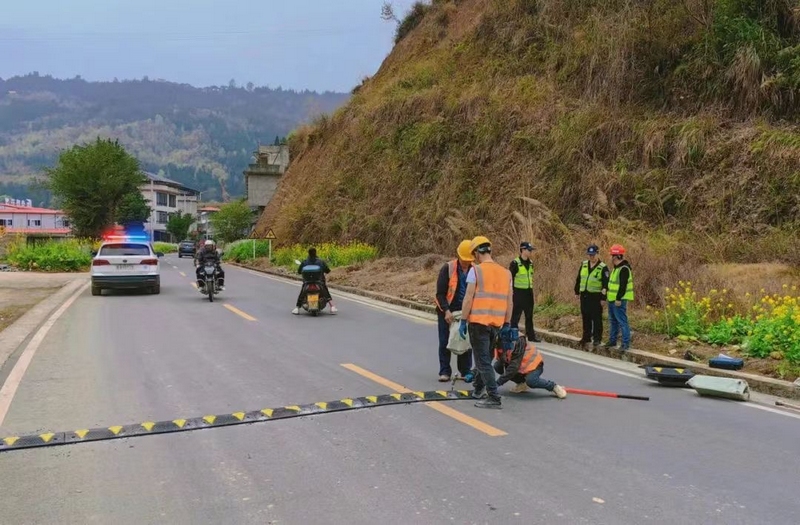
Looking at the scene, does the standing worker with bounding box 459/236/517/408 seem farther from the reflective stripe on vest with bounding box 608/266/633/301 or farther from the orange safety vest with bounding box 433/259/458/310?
the reflective stripe on vest with bounding box 608/266/633/301

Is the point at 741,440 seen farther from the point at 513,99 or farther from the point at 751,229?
the point at 513,99

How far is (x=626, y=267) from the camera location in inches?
377

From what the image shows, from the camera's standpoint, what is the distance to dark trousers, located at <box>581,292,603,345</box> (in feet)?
33.0

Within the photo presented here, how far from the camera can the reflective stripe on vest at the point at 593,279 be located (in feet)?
32.6

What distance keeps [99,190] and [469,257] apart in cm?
3908

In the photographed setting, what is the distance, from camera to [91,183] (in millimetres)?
40750

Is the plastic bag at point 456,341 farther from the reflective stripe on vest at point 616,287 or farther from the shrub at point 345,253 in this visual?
the shrub at point 345,253

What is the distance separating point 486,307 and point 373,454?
6.89ft

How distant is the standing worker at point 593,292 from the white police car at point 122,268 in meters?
12.5

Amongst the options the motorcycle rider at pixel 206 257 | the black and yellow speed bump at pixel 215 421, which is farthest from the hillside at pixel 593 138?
the motorcycle rider at pixel 206 257

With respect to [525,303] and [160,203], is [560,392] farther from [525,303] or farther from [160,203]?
[160,203]

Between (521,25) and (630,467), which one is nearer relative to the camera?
(630,467)

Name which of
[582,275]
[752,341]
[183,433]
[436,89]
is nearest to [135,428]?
[183,433]

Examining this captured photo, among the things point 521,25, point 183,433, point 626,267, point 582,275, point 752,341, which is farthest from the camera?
point 521,25
